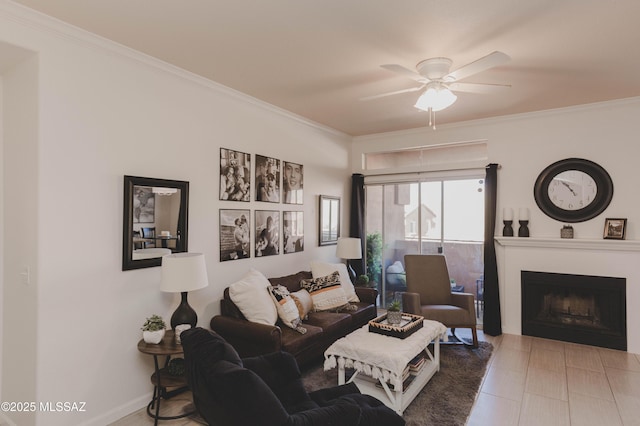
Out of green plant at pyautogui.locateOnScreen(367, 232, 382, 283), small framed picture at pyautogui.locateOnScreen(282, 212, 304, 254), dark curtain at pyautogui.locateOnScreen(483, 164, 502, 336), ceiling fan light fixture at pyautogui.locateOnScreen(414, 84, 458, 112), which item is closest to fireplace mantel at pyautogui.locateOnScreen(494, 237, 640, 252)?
dark curtain at pyautogui.locateOnScreen(483, 164, 502, 336)

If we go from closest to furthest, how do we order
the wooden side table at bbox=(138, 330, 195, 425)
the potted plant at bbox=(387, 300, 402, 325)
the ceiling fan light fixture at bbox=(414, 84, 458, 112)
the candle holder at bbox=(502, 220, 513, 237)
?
the wooden side table at bbox=(138, 330, 195, 425) < the ceiling fan light fixture at bbox=(414, 84, 458, 112) < the potted plant at bbox=(387, 300, 402, 325) < the candle holder at bbox=(502, 220, 513, 237)

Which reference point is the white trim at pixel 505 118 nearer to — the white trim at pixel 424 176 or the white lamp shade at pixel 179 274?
the white trim at pixel 424 176

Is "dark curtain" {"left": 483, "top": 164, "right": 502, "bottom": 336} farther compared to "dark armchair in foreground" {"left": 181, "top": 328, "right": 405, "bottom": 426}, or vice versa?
"dark curtain" {"left": 483, "top": 164, "right": 502, "bottom": 336}

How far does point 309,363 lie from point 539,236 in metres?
3.33

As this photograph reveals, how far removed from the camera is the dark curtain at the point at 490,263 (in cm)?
463

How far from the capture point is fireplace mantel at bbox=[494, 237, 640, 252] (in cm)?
402

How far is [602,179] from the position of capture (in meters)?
4.21

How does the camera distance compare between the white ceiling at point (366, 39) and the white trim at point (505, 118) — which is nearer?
the white ceiling at point (366, 39)

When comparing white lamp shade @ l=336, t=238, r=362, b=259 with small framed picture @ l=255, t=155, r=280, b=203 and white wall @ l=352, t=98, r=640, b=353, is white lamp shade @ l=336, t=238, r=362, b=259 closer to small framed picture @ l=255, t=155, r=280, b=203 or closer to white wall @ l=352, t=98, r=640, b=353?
small framed picture @ l=255, t=155, r=280, b=203

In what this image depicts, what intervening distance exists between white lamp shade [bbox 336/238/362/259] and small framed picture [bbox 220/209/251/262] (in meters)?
1.53

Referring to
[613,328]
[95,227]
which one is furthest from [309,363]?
[613,328]

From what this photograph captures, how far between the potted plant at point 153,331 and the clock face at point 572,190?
4.64 m

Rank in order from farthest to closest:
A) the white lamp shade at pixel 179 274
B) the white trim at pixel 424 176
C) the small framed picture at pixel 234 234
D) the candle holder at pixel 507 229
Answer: the white trim at pixel 424 176 < the candle holder at pixel 507 229 < the small framed picture at pixel 234 234 < the white lamp shade at pixel 179 274

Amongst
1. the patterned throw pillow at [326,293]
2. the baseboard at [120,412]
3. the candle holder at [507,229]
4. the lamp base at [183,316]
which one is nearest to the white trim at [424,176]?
the candle holder at [507,229]
